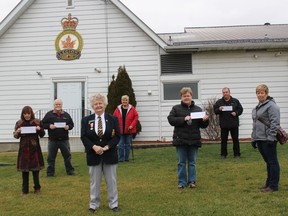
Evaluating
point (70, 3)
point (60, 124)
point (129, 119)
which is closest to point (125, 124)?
point (129, 119)

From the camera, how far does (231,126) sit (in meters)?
10.6

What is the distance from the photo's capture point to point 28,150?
7453mm

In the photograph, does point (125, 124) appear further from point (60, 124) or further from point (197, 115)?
point (197, 115)

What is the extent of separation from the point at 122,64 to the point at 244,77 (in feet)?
15.5

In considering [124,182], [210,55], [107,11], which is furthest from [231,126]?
[107,11]

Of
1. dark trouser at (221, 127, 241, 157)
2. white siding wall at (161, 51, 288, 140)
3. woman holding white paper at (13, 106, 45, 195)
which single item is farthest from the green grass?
white siding wall at (161, 51, 288, 140)

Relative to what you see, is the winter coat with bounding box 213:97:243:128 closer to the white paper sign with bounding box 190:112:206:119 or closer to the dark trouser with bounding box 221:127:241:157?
the dark trouser with bounding box 221:127:241:157

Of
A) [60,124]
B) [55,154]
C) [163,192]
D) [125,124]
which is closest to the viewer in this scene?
A: [163,192]

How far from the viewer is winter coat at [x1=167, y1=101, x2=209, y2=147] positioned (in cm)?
716

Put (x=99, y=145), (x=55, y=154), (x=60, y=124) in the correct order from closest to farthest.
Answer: (x=99, y=145)
(x=60, y=124)
(x=55, y=154)

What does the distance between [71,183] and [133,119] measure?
321cm

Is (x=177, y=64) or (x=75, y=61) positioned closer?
(x=177, y=64)

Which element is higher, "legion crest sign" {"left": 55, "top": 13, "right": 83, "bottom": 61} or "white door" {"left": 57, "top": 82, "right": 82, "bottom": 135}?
"legion crest sign" {"left": 55, "top": 13, "right": 83, "bottom": 61}

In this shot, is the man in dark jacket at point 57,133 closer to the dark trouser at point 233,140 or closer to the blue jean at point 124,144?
the blue jean at point 124,144
